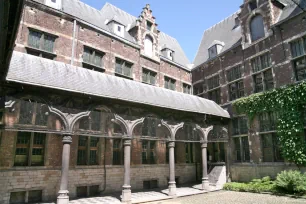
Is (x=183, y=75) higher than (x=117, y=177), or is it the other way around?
(x=183, y=75)

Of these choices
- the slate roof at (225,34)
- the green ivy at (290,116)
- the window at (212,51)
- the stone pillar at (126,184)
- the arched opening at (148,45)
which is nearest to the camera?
the stone pillar at (126,184)

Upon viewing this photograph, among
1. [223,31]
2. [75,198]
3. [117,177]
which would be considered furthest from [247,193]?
[223,31]

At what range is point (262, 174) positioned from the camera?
12.9m

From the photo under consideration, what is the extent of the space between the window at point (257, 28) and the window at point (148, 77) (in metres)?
6.66

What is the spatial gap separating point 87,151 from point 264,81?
1041cm

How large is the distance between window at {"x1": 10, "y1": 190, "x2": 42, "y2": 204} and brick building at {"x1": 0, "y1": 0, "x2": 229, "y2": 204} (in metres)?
0.04

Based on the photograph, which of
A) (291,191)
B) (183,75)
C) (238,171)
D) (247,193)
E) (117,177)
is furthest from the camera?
(183,75)

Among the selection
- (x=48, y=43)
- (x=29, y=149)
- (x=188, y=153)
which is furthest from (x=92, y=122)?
(x=188, y=153)

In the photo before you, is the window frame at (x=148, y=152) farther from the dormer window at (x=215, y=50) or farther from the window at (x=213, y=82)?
the dormer window at (x=215, y=50)

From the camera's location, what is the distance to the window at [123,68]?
1463 centimetres

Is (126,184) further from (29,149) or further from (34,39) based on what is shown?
(34,39)

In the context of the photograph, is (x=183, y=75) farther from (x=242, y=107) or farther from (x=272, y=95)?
(x=272, y=95)

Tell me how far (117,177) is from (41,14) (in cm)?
900

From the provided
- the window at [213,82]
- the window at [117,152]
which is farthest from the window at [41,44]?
the window at [213,82]
